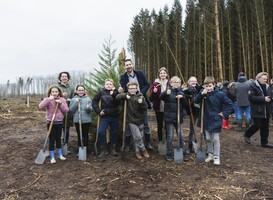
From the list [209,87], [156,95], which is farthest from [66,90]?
[209,87]

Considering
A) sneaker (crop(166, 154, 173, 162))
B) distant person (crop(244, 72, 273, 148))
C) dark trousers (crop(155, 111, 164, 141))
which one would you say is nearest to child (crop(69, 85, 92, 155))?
dark trousers (crop(155, 111, 164, 141))

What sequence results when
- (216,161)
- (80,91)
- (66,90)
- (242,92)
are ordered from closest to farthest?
(216,161), (80,91), (66,90), (242,92)

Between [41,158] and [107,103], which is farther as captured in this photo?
[107,103]

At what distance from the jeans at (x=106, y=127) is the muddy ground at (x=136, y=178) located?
402 millimetres

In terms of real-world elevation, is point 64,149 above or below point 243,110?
below

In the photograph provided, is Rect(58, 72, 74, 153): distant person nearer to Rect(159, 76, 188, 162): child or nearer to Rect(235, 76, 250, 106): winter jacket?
Rect(159, 76, 188, 162): child

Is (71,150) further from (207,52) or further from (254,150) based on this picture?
(207,52)

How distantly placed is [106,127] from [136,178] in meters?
1.62

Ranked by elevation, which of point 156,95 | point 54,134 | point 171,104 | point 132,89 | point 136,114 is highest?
point 132,89

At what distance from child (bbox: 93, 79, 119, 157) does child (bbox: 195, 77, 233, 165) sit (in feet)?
6.06

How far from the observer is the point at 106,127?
6.17 meters

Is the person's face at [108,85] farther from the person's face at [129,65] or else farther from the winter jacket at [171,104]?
the winter jacket at [171,104]

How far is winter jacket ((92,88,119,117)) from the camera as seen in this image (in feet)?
20.0

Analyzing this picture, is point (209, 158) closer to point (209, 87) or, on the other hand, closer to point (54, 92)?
point (209, 87)
